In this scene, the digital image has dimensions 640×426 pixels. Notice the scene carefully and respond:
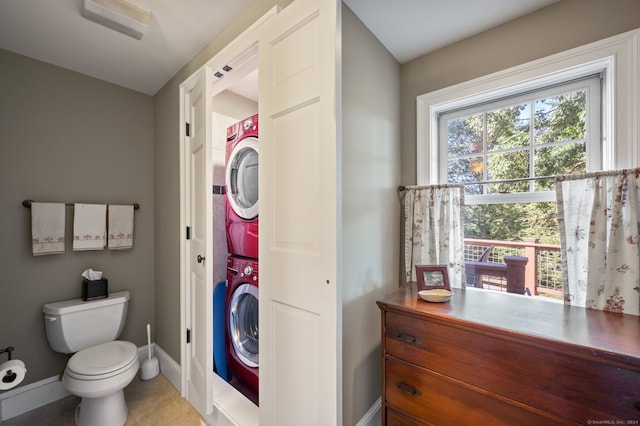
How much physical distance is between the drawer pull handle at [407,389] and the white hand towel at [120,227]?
2290 millimetres

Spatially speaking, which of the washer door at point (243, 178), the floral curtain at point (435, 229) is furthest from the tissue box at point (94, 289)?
the floral curtain at point (435, 229)

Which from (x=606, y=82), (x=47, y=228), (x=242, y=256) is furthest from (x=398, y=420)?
(x=47, y=228)

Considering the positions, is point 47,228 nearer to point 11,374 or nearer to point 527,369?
point 11,374

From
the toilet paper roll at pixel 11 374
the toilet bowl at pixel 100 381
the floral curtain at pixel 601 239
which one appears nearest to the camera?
the floral curtain at pixel 601 239

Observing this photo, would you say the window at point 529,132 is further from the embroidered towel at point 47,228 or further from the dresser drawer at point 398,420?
the embroidered towel at point 47,228

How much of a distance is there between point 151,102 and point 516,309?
314cm

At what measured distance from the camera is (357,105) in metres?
1.35

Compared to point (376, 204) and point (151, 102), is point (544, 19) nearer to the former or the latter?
point (376, 204)

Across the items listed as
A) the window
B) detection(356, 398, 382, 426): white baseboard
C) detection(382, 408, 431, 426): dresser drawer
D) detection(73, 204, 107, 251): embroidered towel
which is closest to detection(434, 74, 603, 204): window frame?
the window

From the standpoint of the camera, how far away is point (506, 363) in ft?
3.03

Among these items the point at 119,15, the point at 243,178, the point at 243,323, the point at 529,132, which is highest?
the point at 119,15

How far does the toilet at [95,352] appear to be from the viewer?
144 cm

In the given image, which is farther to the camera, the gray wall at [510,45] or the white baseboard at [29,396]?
the white baseboard at [29,396]

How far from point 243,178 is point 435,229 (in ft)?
4.66
